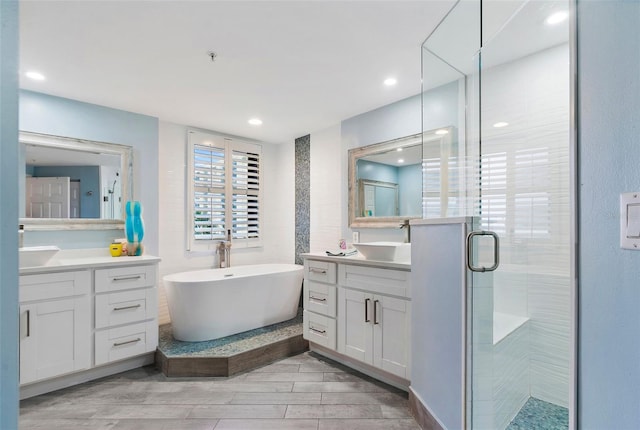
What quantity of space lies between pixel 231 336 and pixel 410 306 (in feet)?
5.79

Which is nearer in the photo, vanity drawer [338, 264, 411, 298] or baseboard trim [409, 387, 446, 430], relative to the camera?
baseboard trim [409, 387, 446, 430]

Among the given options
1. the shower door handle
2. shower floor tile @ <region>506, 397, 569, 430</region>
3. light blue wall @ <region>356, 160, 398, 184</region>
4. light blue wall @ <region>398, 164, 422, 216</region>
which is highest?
light blue wall @ <region>356, 160, 398, 184</region>

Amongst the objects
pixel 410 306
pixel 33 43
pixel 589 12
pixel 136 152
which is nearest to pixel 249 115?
pixel 136 152

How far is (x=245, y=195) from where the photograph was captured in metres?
4.10

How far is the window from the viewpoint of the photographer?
366 cm

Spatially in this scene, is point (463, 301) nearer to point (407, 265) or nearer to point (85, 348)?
point (407, 265)

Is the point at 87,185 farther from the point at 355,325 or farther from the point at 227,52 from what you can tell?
the point at 355,325

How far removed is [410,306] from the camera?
7.18 feet

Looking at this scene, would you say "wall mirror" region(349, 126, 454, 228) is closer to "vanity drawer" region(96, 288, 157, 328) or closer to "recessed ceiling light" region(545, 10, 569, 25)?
"recessed ceiling light" region(545, 10, 569, 25)

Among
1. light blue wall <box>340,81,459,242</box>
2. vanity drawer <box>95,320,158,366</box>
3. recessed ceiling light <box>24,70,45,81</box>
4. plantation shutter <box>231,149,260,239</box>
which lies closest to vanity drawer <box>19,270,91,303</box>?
vanity drawer <box>95,320,158,366</box>

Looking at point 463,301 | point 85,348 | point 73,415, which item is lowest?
point 73,415

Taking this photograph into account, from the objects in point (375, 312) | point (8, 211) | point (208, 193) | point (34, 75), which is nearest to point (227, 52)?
point (34, 75)

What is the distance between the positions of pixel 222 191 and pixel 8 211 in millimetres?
3174

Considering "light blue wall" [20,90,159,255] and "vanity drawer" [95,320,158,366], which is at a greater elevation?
"light blue wall" [20,90,159,255]
